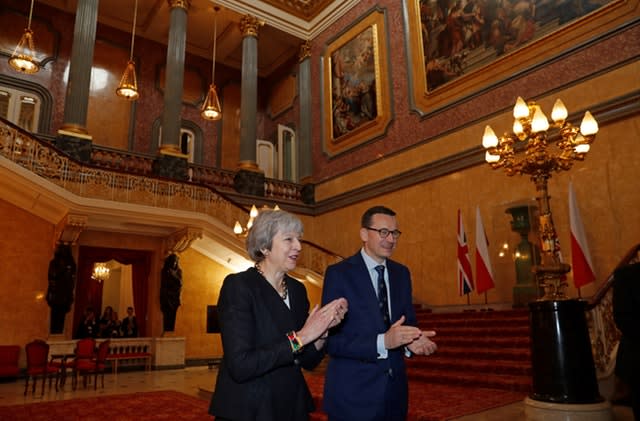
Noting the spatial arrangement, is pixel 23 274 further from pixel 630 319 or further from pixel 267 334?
pixel 630 319

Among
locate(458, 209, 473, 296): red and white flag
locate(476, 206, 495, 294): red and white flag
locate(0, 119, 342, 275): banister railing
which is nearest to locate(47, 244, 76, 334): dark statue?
locate(0, 119, 342, 275): banister railing

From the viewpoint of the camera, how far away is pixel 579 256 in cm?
707

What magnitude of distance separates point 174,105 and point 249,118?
2.15 metres

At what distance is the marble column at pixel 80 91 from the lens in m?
9.95

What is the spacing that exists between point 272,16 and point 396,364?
13777 mm

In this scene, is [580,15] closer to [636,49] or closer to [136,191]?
[636,49]

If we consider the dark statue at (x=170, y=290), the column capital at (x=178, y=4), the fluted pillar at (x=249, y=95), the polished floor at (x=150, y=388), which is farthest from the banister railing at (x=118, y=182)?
the column capital at (x=178, y=4)

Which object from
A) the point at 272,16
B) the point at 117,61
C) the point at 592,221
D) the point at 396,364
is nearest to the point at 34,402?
the point at 396,364

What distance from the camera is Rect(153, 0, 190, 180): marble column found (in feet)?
36.7

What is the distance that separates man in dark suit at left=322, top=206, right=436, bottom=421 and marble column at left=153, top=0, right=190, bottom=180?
9.54 meters

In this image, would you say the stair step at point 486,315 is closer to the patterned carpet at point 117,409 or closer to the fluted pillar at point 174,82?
the patterned carpet at point 117,409

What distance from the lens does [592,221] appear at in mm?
7770

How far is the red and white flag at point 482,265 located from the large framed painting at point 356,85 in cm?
429

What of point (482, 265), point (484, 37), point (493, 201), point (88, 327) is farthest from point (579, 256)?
point (88, 327)
